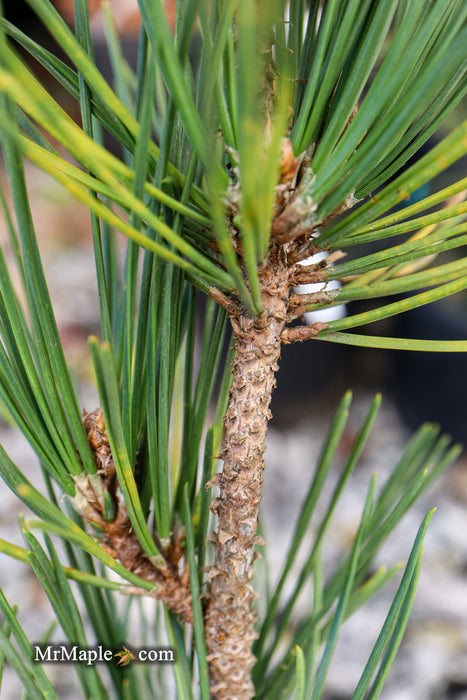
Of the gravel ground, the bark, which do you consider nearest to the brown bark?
the bark

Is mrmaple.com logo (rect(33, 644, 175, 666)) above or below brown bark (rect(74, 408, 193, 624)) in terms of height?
below

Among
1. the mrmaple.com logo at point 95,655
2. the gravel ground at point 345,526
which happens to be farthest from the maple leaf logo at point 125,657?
the gravel ground at point 345,526

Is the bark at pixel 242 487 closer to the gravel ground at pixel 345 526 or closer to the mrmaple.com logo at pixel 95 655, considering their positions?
the mrmaple.com logo at pixel 95 655

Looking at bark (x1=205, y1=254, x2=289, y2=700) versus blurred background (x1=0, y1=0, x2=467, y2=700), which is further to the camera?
blurred background (x1=0, y1=0, x2=467, y2=700)

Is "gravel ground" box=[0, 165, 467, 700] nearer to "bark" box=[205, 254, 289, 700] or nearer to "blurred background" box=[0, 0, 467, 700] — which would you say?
"blurred background" box=[0, 0, 467, 700]

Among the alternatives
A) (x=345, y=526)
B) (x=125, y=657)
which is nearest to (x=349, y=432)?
(x=345, y=526)

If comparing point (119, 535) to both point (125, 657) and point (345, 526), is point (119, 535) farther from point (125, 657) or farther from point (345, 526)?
point (345, 526)
